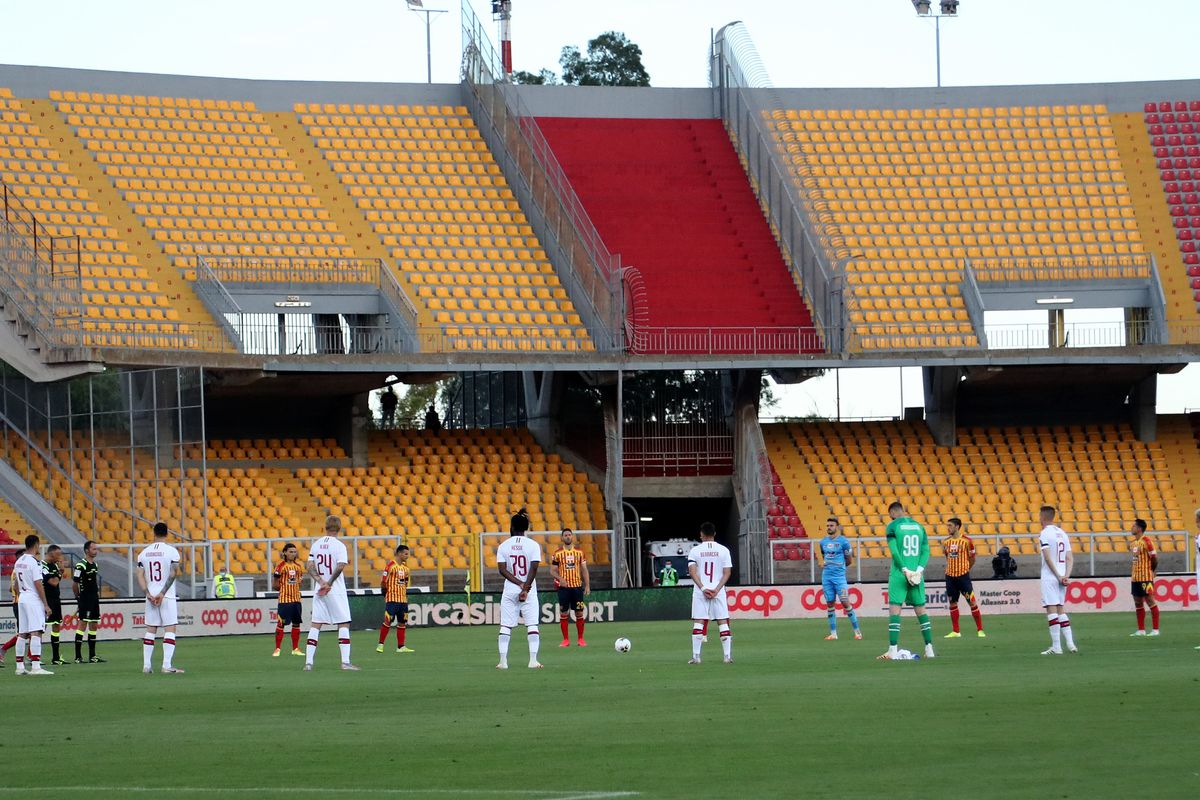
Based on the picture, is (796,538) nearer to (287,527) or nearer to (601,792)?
(287,527)

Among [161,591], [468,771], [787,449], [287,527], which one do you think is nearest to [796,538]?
[787,449]

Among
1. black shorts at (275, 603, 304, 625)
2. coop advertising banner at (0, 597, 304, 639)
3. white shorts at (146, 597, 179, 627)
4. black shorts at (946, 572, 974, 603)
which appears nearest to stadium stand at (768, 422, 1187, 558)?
black shorts at (946, 572, 974, 603)

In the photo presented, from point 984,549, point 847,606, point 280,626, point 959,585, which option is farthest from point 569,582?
point 984,549

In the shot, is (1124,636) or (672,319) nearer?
(1124,636)

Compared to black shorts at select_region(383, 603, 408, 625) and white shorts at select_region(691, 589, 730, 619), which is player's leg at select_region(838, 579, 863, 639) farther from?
black shorts at select_region(383, 603, 408, 625)

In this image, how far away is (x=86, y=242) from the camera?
140ft

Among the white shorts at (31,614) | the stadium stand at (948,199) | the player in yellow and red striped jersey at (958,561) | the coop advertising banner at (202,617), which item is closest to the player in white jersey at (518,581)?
the white shorts at (31,614)

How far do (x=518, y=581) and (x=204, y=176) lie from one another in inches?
1020

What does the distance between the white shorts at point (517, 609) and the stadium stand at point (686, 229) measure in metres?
21.1

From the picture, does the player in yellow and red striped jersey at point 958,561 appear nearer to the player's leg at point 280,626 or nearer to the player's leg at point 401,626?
the player's leg at point 401,626

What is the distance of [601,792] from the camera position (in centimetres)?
1128

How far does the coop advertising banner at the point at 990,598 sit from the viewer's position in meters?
37.6

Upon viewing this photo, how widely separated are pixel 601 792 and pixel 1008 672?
9.68 metres

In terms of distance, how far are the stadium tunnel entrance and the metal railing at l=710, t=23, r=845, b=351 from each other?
5.64 meters
